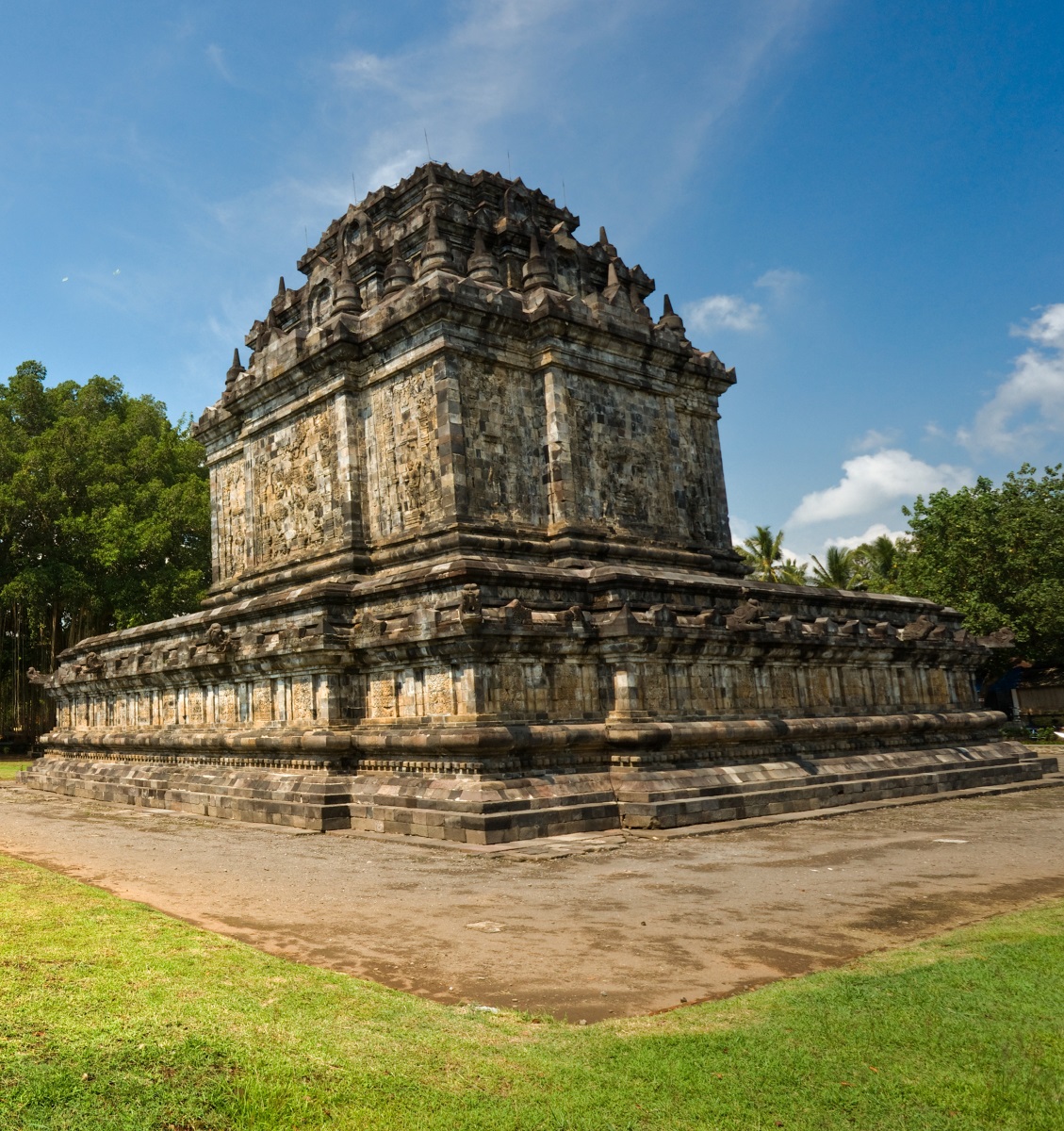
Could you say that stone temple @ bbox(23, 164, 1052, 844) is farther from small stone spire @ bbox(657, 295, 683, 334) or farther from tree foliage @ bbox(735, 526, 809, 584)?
tree foliage @ bbox(735, 526, 809, 584)

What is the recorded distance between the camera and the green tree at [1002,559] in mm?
34094

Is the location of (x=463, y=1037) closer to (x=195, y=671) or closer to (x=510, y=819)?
(x=510, y=819)

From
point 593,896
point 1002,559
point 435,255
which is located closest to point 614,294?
point 435,255

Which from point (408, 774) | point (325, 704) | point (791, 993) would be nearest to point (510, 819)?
point (408, 774)

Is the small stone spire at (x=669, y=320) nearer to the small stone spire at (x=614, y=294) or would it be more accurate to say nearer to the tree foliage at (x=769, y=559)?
the small stone spire at (x=614, y=294)

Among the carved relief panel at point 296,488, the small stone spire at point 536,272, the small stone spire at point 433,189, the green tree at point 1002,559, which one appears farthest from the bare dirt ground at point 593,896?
the green tree at point 1002,559

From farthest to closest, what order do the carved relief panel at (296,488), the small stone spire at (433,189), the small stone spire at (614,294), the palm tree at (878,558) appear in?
1. the palm tree at (878,558)
2. the small stone spire at (433,189)
3. the small stone spire at (614,294)
4. the carved relief panel at (296,488)

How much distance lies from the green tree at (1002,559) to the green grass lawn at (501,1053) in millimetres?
31730

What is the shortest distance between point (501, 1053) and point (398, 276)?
680 inches

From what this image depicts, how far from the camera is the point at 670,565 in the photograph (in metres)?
19.6

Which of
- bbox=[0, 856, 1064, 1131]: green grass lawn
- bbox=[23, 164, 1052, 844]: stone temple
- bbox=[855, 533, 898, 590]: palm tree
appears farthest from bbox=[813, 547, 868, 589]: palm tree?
bbox=[0, 856, 1064, 1131]: green grass lawn

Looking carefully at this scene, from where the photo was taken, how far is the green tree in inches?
1342

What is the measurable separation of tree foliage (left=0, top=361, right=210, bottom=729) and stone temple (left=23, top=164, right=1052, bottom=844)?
455 inches

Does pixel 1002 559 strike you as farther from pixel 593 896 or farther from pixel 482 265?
pixel 593 896
